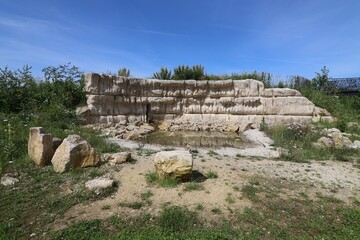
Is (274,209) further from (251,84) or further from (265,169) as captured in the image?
(251,84)

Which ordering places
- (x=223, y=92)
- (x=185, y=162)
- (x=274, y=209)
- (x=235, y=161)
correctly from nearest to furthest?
(x=274, y=209), (x=185, y=162), (x=235, y=161), (x=223, y=92)

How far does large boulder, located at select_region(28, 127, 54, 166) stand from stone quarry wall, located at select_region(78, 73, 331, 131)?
6.56 metres

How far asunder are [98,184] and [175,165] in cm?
154

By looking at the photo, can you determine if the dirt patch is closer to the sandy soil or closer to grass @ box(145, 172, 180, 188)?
the sandy soil

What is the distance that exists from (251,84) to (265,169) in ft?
30.5

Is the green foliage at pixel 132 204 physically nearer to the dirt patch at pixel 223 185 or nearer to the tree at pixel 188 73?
the dirt patch at pixel 223 185

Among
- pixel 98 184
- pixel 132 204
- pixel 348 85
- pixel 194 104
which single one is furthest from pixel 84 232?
pixel 348 85

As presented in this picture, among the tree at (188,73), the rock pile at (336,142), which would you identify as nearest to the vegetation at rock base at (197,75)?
the tree at (188,73)

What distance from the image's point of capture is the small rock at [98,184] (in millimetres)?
4914

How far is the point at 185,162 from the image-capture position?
5.21m

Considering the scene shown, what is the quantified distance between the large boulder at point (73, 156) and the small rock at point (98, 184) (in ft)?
3.34

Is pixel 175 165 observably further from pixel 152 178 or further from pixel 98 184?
pixel 98 184

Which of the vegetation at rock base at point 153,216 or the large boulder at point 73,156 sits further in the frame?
the large boulder at point 73,156

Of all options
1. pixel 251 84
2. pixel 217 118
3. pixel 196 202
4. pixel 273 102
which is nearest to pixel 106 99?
pixel 217 118
